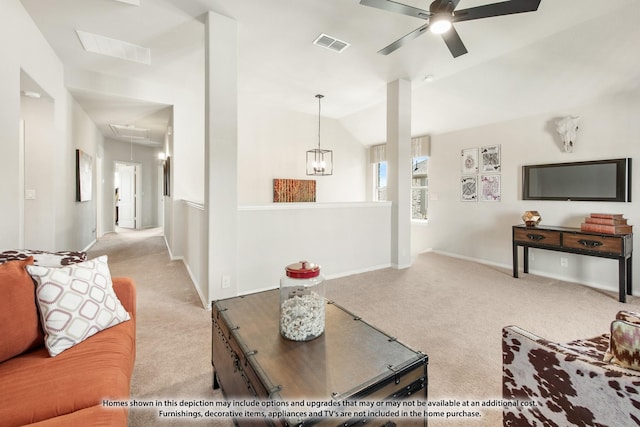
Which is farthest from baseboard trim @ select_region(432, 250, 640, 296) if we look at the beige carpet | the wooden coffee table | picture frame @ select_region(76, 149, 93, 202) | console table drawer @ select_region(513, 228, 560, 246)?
picture frame @ select_region(76, 149, 93, 202)

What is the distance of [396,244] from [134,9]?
4.17 metres

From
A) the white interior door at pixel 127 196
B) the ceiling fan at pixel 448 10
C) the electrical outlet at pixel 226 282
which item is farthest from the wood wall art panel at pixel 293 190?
the white interior door at pixel 127 196

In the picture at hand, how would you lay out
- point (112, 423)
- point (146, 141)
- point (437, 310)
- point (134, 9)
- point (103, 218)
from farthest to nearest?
1. point (146, 141)
2. point (103, 218)
3. point (437, 310)
4. point (134, 9)
5. point (112, 423)

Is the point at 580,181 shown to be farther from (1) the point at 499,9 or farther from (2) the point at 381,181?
(2) the point at 381,181

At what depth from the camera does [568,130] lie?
12.4 feet

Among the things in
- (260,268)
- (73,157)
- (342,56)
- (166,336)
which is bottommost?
(166,336)

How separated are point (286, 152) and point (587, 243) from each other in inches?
190

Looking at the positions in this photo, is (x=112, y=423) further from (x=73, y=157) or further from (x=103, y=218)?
(x=103, y=218)

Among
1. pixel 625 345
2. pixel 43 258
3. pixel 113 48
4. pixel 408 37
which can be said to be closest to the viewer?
pixel 625 345

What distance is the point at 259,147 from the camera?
5.63 metres

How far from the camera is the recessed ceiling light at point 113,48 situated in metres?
3.19

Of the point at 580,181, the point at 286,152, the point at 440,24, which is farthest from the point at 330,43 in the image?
the point at 580,181

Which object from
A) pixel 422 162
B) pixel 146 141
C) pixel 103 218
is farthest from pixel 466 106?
pixel 103 218

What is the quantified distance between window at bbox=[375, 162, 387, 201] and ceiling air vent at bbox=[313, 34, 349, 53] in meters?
3.74
